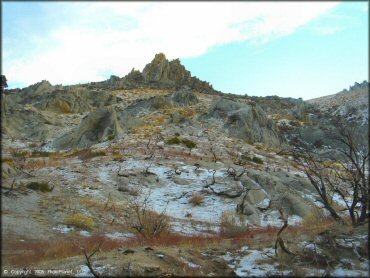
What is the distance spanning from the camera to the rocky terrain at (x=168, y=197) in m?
9.37

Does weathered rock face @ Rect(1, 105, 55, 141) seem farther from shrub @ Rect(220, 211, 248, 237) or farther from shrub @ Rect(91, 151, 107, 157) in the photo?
shrub @ Rect(220, 211, 248, 237)

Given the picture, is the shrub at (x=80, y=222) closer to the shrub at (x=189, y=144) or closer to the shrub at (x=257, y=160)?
the shrub at (x=189, y=144)

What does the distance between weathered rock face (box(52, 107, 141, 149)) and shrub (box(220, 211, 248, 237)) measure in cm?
2152

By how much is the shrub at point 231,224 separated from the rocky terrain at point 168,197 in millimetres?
95

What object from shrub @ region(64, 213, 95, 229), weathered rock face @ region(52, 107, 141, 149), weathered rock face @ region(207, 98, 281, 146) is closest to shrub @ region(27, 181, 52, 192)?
shrub @ region(64, 213, 95, 229)

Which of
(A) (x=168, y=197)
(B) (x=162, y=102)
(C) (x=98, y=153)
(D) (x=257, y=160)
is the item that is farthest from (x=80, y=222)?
(B) (x=162, y=102)

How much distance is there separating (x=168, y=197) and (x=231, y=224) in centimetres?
615

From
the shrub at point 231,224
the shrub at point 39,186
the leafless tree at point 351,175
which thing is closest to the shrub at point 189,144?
the shrub at point 231,224

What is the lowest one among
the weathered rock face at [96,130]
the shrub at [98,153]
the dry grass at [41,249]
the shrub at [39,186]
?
the dry grass at [41,249]

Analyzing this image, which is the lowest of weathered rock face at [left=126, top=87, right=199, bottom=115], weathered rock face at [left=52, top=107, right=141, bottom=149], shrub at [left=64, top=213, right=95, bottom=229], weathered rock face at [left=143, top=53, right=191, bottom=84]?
shrub at [left=64, top=213, right=95, bottom=229]

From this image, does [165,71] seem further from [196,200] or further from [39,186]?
[39,186]

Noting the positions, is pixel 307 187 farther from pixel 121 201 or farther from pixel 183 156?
pixel 121 201

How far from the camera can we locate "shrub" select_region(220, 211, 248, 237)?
50.5ft

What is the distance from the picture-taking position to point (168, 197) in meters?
22.5
